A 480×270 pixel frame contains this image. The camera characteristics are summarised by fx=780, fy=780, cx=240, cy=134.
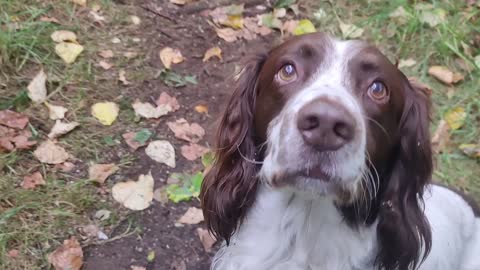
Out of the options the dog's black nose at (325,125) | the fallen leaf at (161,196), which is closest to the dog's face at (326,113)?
the dog's black nose at (325,125)

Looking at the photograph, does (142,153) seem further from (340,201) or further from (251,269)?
(340,201)

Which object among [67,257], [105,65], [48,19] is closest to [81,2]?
[48,19]

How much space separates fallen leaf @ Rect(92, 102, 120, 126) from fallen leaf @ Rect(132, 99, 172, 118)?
129 mm

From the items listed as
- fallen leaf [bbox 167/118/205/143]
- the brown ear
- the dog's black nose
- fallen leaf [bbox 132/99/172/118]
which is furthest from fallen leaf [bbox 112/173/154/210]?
the dog's black nose

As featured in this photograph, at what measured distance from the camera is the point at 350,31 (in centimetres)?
593

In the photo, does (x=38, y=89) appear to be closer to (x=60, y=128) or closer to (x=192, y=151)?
(x=60, y=128)

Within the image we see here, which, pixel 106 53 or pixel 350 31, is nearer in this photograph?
pixel 106 53

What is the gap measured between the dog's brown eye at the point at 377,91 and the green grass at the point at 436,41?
7.78 ft

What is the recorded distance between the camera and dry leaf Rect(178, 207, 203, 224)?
4496mm

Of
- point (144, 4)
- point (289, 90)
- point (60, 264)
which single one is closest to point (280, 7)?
point (144, 4)

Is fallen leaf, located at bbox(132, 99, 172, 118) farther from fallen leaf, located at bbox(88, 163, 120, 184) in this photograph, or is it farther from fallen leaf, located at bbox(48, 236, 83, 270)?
fallen leaf, located at bbox(48, 236, 83, 270)

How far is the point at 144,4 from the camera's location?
5.80 meters

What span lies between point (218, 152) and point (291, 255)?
53 cm

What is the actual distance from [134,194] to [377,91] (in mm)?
2039
